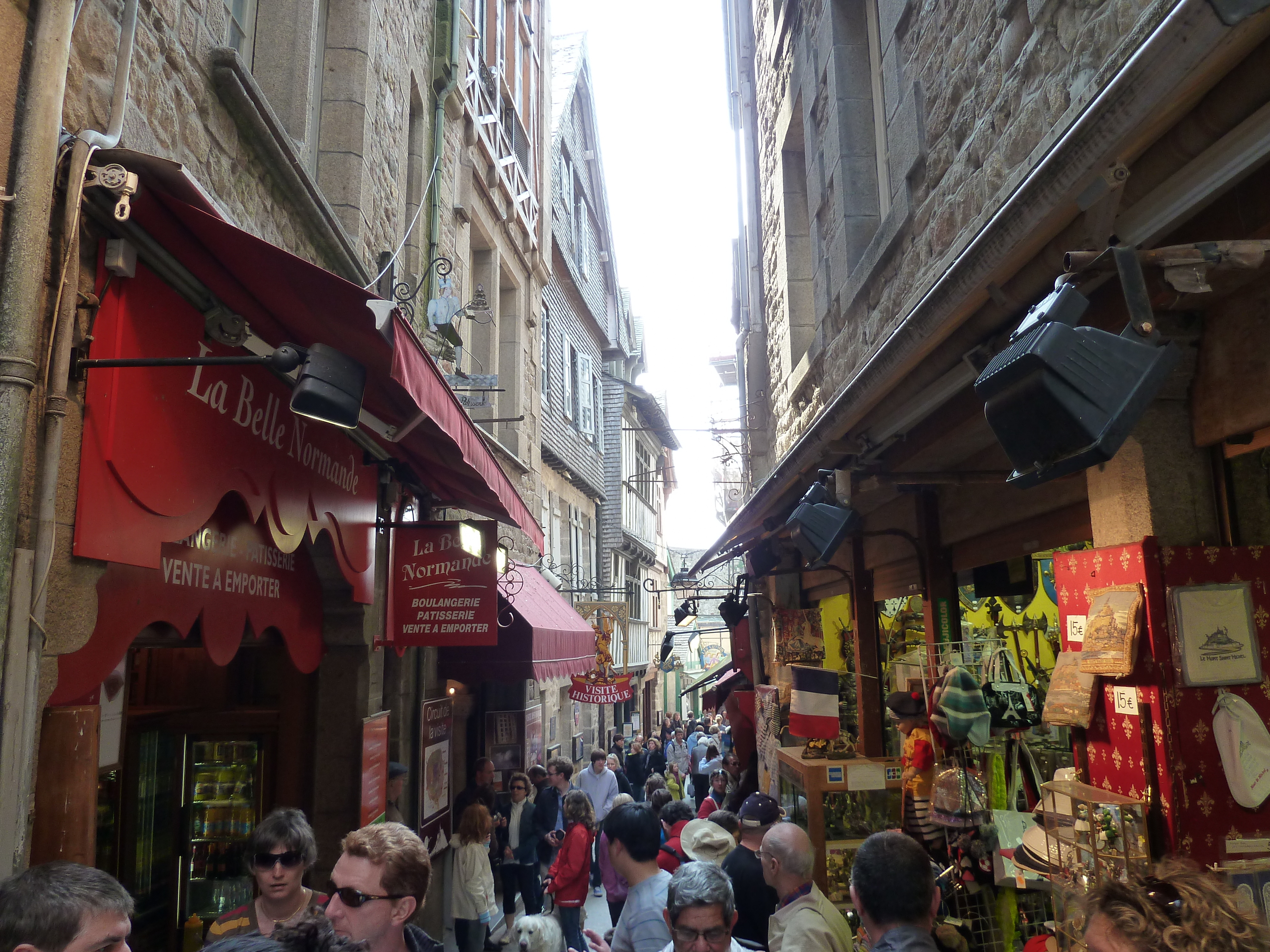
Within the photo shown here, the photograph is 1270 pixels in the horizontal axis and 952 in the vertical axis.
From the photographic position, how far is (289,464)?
4598mm

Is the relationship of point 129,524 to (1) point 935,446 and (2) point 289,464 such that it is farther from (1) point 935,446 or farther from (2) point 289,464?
(1) point 935,446

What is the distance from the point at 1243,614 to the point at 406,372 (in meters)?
3.06

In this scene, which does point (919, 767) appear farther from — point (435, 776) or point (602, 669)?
point (602, 669)

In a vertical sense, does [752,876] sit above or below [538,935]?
above

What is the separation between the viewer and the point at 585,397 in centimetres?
2064

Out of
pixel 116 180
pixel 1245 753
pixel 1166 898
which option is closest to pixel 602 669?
pixel 1245 753

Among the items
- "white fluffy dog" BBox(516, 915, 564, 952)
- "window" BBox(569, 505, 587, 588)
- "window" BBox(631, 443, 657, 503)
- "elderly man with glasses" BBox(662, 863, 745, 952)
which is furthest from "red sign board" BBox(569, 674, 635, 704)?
"window" BBox(631, 443, 657, 503)

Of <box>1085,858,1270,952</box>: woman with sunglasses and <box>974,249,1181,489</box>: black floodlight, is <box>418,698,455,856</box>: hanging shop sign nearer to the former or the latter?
<box>1085,858,1270,952</box>: woman with sunglasses

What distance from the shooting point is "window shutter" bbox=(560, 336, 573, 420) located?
1842 centimetres

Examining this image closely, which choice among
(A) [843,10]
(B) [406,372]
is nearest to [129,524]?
(B) [406,372]

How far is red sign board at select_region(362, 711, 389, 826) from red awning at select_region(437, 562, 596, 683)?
87.4 inches

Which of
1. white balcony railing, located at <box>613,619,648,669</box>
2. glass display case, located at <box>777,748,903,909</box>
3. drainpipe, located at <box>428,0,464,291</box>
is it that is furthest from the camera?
white balcony railing, located at <box>613,619,648,669</box>

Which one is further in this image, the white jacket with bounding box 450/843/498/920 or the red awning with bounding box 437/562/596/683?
the red awning with bounding box 437/562/596/683

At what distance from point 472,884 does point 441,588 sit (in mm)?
2635
